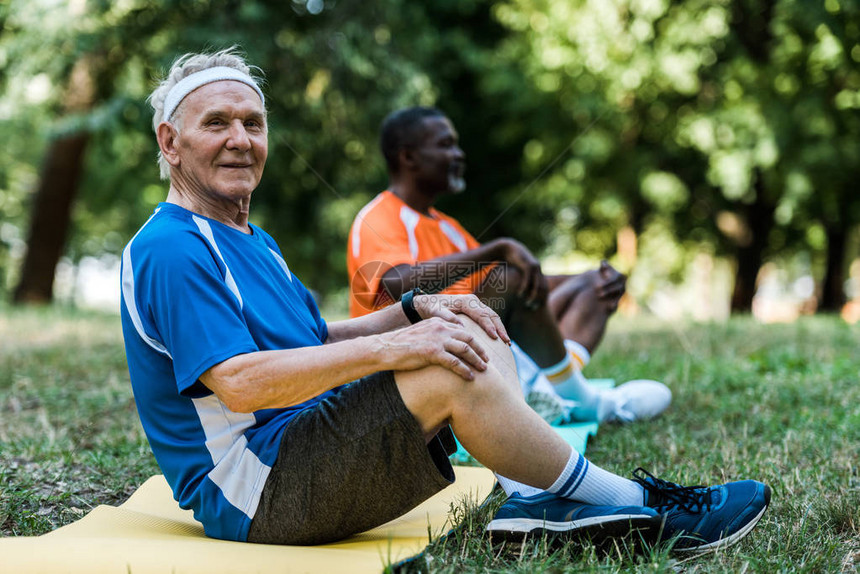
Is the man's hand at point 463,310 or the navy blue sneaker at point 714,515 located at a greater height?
the man's hand at point 463,310

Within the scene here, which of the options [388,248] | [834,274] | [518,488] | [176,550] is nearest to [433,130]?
[388,248]

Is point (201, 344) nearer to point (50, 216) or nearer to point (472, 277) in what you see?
point (472, 277)

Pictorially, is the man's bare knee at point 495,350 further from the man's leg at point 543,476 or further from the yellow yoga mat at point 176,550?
the yellow yoga mat at point 176,550

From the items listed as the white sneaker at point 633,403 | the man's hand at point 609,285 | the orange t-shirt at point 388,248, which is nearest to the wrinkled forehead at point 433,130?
the orange t-shirt at point 388,248

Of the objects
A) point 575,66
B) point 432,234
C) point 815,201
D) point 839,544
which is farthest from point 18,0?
point 815,201

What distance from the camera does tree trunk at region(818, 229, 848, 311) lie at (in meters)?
16.4

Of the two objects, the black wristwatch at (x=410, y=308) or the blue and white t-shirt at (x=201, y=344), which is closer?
the blue and white t-shirt at (x=201, y=344)

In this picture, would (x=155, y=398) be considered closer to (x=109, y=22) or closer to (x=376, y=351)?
(x=376, y=351)

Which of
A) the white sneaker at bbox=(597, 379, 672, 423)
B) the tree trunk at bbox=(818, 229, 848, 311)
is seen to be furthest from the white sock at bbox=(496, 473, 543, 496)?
the tree trunk at bbox=(818, 229, 848, 311)

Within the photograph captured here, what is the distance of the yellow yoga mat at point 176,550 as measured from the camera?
2.00 meters

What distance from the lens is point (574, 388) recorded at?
4.24 meters

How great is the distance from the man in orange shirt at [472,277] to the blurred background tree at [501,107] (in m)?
4.14

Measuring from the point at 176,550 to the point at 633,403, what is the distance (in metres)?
2.80

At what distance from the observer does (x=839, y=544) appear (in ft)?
7.64
